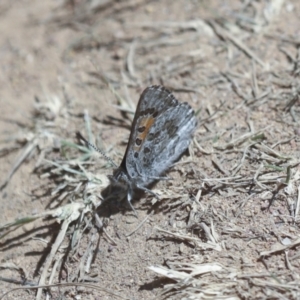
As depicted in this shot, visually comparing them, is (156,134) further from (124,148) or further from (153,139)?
(124,148)

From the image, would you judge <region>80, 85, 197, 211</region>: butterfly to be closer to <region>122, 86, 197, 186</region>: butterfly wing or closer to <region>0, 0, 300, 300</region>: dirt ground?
<region>122, 86, 197, 186</region>: butterfly wing

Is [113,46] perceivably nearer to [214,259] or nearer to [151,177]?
[151,177]

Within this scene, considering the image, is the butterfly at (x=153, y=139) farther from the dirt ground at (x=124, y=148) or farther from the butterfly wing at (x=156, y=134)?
the dirt ground at (x=124, y=148)

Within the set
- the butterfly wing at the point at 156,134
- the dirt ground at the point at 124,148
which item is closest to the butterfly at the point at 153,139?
the butterfly wing at the point at 156,134

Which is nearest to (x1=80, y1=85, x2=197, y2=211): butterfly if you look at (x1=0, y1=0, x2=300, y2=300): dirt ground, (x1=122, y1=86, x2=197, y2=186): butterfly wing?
(x1=122, y1=86, x2=197, y2=186): butterfly wing

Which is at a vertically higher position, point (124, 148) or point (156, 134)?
point (124, 148)

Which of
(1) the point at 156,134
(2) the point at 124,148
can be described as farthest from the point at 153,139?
(2) the point at 124,148
